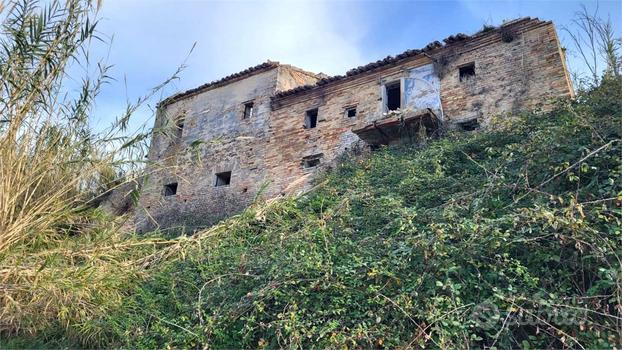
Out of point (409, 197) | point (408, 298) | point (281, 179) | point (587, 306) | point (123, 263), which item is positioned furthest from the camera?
point (281, 179)

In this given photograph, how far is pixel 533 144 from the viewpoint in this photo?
5.93 m

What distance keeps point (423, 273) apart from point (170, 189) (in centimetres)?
1124

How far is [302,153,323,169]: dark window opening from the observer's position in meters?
11.1

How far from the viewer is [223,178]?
12.8 m

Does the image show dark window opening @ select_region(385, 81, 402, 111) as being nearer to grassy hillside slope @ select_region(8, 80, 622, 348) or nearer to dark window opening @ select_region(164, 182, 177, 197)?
grassy hillside slope @ select_region(8, 80, 622, 348)

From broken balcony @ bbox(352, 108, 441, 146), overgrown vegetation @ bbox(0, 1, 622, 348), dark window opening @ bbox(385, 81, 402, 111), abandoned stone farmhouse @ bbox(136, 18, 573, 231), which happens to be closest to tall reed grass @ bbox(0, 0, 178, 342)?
overgrown vegetation @ bbox(0, 1, 622, 348)

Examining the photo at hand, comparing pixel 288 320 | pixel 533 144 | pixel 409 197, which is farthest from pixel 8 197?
pixel 533 144

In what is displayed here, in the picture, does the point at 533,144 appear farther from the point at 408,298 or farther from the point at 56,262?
the point at 56,262

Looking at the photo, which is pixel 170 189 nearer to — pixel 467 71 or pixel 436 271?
pixel 467 71

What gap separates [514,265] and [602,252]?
2.17ft

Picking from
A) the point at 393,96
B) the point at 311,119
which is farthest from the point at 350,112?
the point at 311,119

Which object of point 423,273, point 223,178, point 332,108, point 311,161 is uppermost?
point 332,108

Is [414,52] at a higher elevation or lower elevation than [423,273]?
higher

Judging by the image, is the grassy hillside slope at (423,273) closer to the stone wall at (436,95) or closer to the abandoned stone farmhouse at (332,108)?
the stone wall at (436,95)
